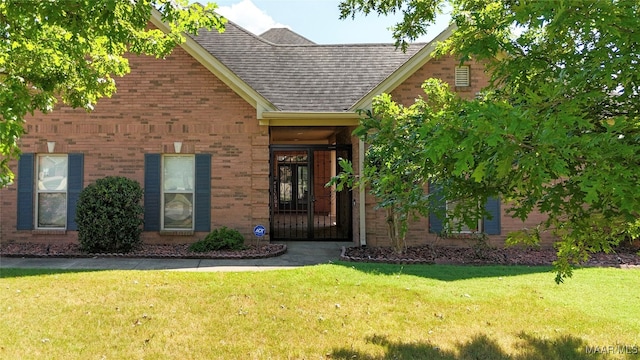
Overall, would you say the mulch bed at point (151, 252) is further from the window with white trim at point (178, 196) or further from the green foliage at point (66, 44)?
the green foliage at point (66, 44)

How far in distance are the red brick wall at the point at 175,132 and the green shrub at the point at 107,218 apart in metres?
0.97

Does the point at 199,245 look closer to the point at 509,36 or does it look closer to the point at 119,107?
the point at 119,107

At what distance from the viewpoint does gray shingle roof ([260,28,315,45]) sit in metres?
19.6

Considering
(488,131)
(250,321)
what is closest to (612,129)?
(488,131)

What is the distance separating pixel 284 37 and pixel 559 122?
1923 cm

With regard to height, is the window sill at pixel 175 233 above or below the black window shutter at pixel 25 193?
below

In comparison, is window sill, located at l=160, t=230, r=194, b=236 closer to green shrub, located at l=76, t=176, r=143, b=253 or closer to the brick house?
the brick house

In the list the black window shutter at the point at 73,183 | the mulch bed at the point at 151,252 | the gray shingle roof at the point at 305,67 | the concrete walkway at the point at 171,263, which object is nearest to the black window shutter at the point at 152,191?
the mulch bed at the point at 151,252

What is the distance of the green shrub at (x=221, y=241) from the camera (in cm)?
955

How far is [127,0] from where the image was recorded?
394 centimetres

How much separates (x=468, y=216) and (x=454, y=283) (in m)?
3.58

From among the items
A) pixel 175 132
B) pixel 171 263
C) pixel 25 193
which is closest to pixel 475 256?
pixel 171 263

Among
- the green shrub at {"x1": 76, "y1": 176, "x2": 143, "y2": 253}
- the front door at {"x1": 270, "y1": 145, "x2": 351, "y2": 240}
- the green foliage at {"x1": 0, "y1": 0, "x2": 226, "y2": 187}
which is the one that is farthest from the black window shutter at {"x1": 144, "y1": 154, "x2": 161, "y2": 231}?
the green foliage at {"x1": 0, "y1": 0, "x2": 226, "y2": 187}

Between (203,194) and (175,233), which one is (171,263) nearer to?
(175,233)
